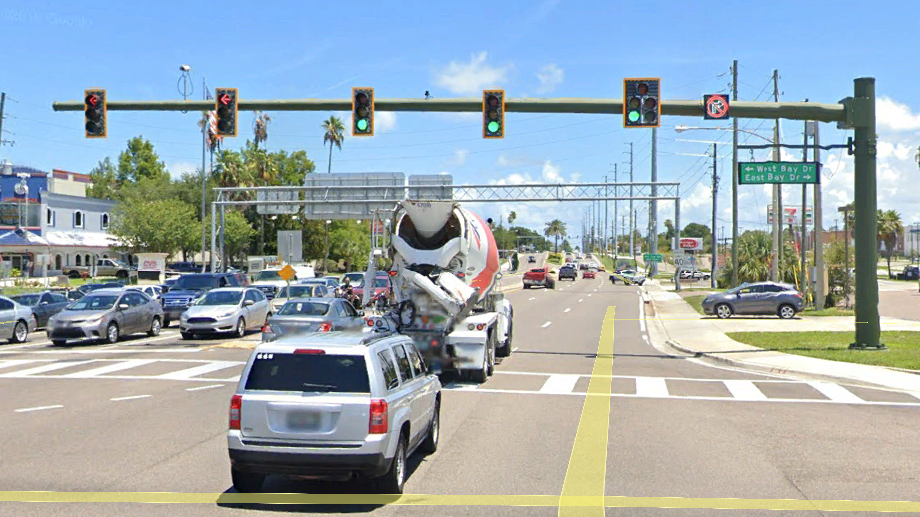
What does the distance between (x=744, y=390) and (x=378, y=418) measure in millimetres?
11460

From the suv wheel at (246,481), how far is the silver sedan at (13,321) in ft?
70.6

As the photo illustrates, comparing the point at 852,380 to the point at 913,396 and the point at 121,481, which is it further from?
the point at 121,481

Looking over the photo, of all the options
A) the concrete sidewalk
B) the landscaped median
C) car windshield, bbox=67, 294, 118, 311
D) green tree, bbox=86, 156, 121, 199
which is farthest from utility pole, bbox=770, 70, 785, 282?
green tree, bbox=86, 156, 121, 199

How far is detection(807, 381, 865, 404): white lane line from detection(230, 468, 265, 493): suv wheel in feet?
37.7

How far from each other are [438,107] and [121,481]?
1395cm

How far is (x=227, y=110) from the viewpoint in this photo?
853 inches

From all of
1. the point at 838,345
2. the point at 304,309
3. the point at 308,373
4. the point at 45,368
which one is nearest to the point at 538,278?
the point at 838,345

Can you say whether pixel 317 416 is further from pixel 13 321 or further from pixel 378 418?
pixel 13 321

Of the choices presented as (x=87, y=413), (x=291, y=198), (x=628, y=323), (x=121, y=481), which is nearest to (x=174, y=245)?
(x=291, y=198)

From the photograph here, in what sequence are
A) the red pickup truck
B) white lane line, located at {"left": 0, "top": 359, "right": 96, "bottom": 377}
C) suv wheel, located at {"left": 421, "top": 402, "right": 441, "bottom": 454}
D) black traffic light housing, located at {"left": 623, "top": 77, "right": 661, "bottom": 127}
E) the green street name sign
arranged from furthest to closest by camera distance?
the red pickup truck, the green street name sign, black traffic light housing, located at {"left": 623, "top": 77, "right": 661, "bottom": 127}, white lane line, located at {"left": 0, "top": 359, "right": 96, "bottom": 377}, suv wheel, located at {"left": 421, "top": 402, "right": 441, "bottom": 454}

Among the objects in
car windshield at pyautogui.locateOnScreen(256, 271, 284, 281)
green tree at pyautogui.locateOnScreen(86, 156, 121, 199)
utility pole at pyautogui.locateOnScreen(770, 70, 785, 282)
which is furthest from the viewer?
green tree at pyautogui.locateOnScreen(86, 156, 121, 199)

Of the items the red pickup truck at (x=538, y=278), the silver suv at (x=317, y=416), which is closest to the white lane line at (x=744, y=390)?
the silver suv at (x=317, y=416)

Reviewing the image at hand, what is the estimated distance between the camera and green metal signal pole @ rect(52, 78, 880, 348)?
70.4 feet

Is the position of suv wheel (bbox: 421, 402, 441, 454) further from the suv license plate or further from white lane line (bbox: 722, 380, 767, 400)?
white lane line (bbox: 722, 380, 767, 400)
